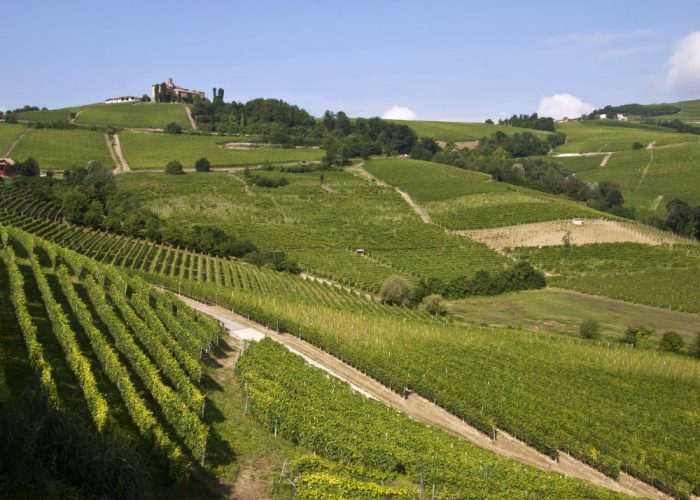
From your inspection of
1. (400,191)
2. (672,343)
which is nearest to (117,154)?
(400,191)

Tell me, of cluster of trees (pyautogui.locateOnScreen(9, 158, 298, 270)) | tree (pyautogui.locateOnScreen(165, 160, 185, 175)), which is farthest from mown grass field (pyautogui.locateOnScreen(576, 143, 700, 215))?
tree (pyautogui.locateOnScreen(165, 160, 185, 175))

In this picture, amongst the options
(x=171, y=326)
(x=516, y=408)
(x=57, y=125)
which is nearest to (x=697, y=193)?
(x=516, y=408)

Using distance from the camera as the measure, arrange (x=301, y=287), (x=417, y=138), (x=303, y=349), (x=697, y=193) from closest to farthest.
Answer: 1. (x=303, y=349)
2. (x=301, y=287)
3. (x=697, y=193)
4. (x=417, y=138)

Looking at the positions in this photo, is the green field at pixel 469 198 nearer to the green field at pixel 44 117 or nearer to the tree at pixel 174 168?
the tree at pixel 174 168

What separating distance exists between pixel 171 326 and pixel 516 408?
22.9 meters

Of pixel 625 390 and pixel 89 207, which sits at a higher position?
pixel 89 207

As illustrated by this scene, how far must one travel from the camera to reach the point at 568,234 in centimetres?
9550

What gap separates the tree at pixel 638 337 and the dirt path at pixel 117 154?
115921 millimetres

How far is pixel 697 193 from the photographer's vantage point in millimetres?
126625

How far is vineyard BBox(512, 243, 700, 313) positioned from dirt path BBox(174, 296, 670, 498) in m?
46.4

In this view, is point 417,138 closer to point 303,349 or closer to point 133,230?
point 133,230

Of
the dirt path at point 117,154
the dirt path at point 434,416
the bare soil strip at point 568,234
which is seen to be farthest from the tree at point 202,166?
the dirt path at point 434,416

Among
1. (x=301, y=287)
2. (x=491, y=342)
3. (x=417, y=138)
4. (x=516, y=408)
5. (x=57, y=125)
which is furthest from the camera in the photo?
(x=417, y=138)

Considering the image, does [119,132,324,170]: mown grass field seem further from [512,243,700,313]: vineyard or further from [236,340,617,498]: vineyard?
[236,340,617,498]: vineyard
